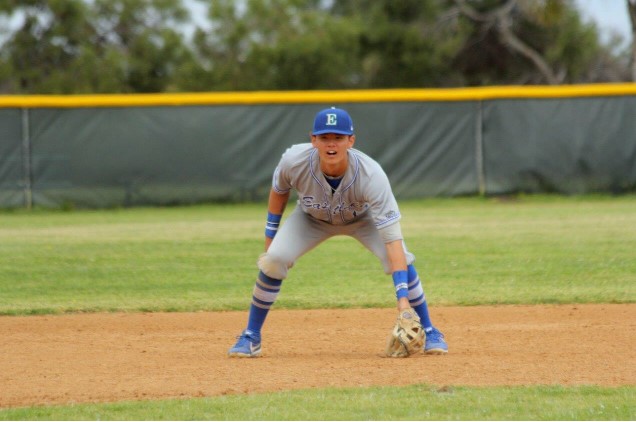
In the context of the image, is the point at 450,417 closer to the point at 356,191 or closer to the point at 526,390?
the point at 526,390

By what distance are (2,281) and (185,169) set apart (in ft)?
25.0

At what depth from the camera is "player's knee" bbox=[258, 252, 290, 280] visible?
6355 millimetres

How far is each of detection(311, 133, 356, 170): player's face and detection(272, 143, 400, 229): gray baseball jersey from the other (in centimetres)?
14

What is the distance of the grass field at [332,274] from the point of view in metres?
4.97

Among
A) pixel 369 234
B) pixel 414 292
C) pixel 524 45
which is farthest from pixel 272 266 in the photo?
pixel 524 45

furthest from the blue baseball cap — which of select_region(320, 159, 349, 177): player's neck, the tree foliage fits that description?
the tree foliage

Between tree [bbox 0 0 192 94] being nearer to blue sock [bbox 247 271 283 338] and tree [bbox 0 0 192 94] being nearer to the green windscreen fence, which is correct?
the green windscreen fence

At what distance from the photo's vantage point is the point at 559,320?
26.1ft

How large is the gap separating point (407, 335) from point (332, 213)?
0.86m

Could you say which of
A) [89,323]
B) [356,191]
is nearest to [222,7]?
[89,323]

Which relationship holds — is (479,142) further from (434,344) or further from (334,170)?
(334,170)

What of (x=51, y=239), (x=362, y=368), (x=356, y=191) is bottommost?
(x=51, y=239)

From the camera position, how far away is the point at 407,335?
6.21 meters

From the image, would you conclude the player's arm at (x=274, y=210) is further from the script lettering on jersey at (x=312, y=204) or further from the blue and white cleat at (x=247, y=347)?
the blue and white cleat at (x=247, y=347)
